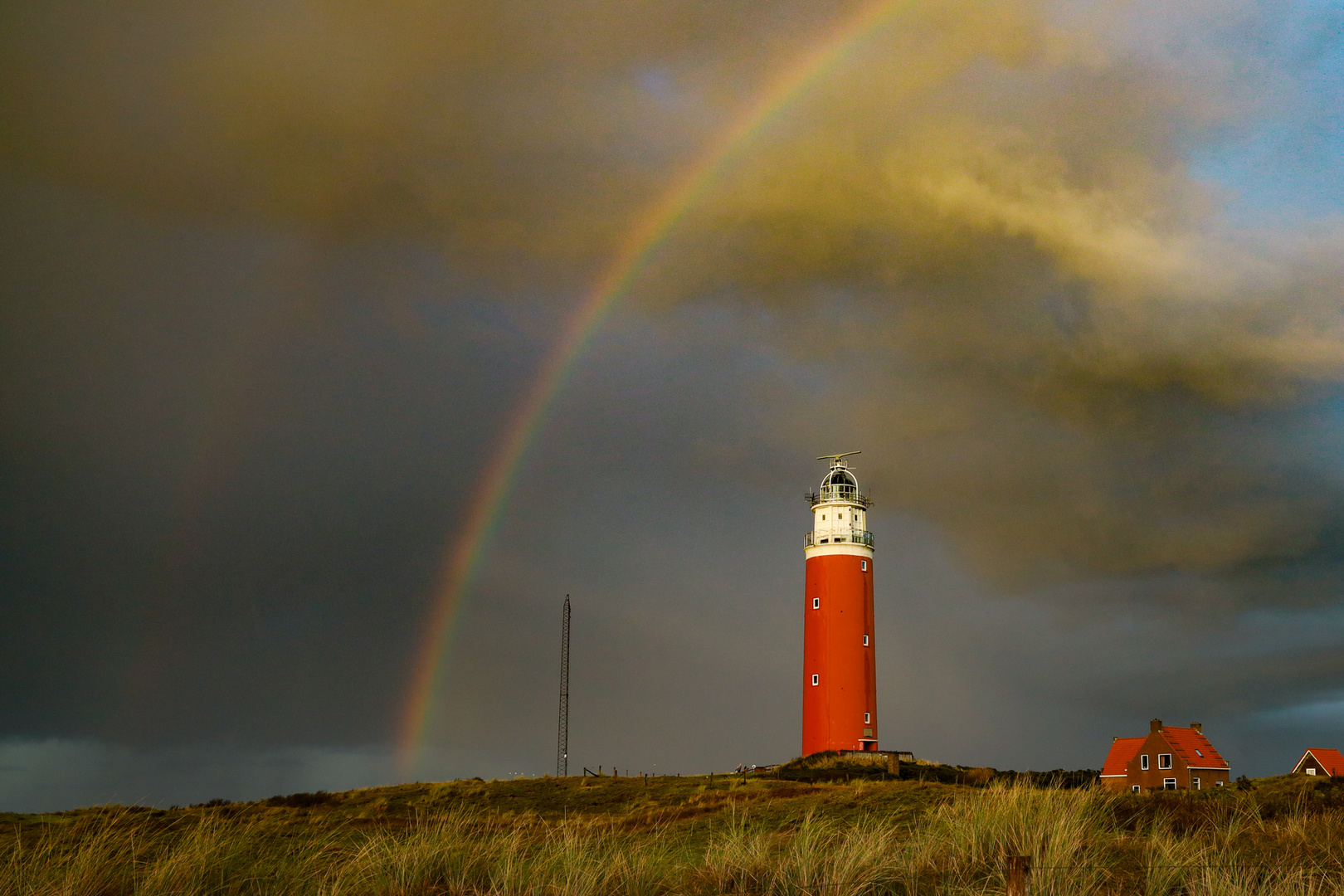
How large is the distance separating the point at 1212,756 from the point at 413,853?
2340 inches

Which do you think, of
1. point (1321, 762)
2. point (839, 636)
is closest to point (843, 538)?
point (839, 636)

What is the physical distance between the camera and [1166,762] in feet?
202

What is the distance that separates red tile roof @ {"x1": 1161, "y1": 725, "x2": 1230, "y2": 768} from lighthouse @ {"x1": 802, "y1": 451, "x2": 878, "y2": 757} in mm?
15738

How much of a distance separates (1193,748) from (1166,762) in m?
2.40

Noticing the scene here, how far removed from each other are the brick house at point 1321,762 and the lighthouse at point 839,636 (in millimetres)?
22619

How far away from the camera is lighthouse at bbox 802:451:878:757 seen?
64438 mm

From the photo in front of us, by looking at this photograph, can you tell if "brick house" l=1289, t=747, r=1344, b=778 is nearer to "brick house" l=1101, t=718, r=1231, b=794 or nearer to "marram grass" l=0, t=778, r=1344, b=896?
"brick house" l=1101, t=718, r=1231, b=794

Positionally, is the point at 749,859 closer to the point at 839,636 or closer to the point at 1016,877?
the point at 1016,877

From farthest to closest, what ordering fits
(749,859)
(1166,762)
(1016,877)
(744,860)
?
(1166,762), (749,859), (744,860), (1016,877)

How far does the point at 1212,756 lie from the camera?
63.2 m

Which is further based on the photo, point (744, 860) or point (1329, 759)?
point (1329, 759)

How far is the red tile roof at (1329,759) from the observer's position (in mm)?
61031

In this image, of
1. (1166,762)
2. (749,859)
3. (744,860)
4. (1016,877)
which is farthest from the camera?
(1166,762)

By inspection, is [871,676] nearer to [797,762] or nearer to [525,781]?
[797,762]
